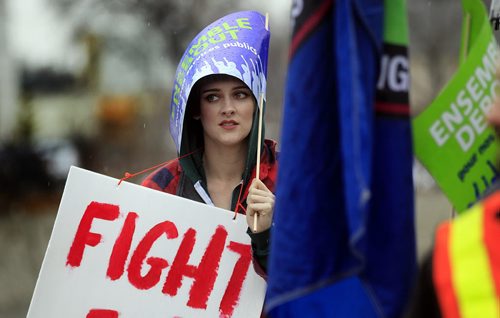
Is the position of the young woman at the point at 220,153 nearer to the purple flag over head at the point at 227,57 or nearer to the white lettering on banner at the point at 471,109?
the purple flag over head at the point at 227,57

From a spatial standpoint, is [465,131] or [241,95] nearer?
[465,131]

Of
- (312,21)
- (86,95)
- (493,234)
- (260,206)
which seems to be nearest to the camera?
(493,234)

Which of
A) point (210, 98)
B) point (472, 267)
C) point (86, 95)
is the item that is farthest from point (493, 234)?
point (86, 95)

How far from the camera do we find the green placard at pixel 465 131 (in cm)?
189

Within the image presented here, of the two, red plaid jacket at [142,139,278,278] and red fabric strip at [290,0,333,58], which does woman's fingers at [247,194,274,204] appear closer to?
red plaid jacket at [142,139,278,278]

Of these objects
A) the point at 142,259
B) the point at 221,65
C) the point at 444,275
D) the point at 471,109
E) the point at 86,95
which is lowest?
the point at 444,275

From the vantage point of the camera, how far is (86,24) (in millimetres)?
11633

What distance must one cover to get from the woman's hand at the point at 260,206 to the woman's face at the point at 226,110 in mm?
378

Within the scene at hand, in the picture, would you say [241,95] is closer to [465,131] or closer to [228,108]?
[228,108]

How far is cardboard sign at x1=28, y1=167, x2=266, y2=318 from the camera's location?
2.78 m

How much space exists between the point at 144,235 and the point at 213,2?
9384mm

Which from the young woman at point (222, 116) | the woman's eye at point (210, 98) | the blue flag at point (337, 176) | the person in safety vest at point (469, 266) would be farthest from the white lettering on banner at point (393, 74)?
the woman's eye at point (210, 98)

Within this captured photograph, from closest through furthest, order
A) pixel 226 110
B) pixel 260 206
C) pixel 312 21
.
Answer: pixel 312 21, pixel 260 206, pixel 226 110

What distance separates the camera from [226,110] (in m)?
2.92
